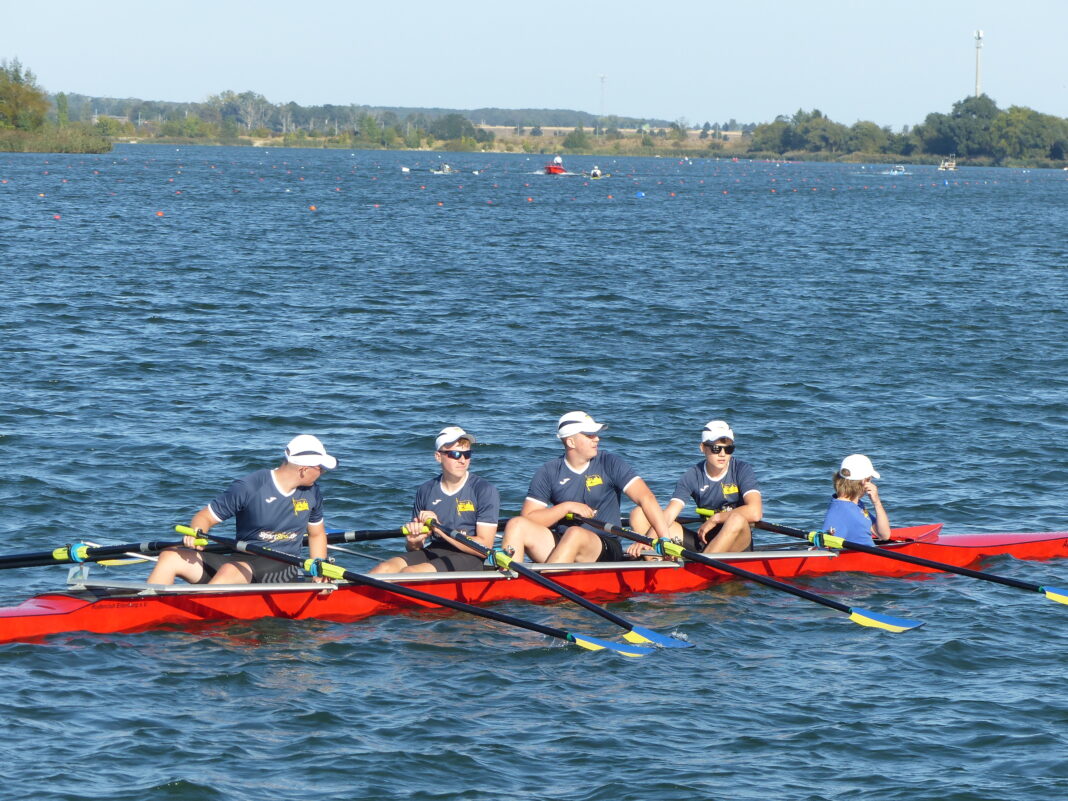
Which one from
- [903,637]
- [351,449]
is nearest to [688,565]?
[903,637]

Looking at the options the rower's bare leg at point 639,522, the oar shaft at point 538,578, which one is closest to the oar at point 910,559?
the rower's bare leg at point 639,522

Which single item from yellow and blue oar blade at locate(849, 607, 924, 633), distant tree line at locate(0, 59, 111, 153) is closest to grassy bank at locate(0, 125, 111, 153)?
distant tree line at locate(0, 59, 111, 153)

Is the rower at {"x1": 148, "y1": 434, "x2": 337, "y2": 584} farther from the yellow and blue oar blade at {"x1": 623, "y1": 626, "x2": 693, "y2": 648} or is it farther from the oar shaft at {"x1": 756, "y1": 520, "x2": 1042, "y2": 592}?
the oar shaft at {"x1": 756, "y1": 520, "x2": 1042, "y2": 592}

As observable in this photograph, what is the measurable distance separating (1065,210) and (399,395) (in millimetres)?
72800

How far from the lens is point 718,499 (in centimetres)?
1406

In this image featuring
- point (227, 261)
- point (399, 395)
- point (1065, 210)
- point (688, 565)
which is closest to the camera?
point (688, 565)

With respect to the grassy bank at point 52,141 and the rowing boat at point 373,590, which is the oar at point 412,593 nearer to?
the rowing boat at point 373,590

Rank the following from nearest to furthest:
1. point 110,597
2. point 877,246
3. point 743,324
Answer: point 110,597 → point 743,324 → point 877,246

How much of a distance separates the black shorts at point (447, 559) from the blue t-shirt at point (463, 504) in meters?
0.22

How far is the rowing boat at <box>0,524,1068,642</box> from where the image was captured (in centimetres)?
1177

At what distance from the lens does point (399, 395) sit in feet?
77.6

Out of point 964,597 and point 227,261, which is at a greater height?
point 227,261

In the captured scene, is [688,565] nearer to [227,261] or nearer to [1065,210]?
[227,261]

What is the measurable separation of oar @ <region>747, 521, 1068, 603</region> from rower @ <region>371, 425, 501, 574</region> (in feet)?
8.61
